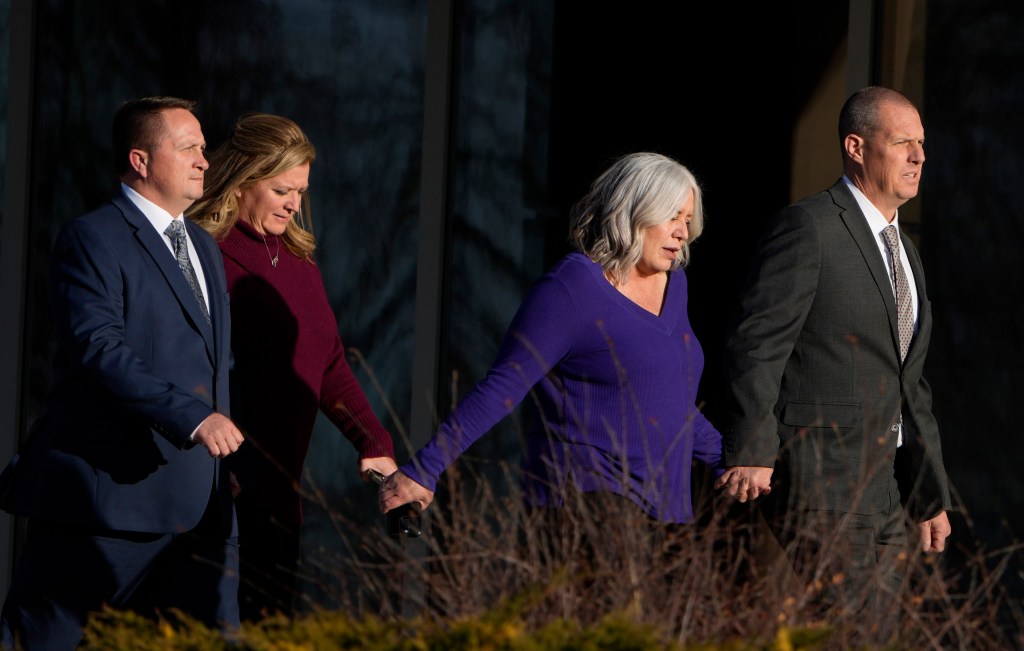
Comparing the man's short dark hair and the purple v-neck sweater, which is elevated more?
the man's short dark hair

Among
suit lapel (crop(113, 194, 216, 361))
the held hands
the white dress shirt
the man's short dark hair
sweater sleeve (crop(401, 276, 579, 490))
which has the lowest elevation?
the held hands

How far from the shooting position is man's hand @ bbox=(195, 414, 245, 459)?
344cm

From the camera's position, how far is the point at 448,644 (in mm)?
2373

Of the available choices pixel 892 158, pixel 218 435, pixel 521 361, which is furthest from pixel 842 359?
pixel 218 435

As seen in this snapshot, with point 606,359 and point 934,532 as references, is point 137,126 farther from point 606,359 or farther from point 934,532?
point 934,532

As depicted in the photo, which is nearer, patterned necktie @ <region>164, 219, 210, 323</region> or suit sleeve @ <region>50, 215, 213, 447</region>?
suit sleeve @ <region>50, 215, 213, 447</region>

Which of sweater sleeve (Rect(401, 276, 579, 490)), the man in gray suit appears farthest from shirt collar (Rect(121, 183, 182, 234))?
the man in gray suit

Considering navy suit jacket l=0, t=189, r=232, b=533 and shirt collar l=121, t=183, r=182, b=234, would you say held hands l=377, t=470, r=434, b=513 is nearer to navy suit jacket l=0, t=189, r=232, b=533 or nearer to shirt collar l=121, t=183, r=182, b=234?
navy suit jacket l=0, t=189, r=232, b=533

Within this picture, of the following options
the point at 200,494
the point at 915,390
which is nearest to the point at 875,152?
the point at 915,390

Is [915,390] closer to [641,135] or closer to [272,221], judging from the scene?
[272,221]

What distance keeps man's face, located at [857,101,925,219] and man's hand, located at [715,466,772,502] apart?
2.94 ft

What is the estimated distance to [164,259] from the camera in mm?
3717

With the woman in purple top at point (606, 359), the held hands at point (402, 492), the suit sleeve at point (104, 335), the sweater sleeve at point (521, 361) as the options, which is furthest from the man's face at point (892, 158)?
the suit sleeve at point (104, 335)

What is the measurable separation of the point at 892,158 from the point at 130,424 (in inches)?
89.1
